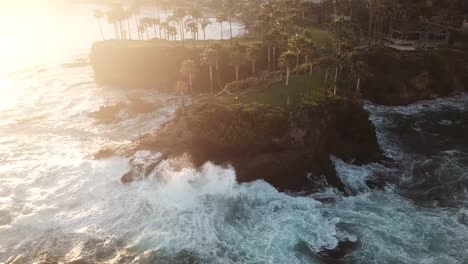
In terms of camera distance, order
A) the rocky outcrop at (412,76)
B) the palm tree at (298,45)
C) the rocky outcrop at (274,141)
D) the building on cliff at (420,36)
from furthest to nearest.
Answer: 1. the building on cliff at (420,36)
2. the rocky outcrop at (412,76)
3. the palm tree at (298,45)
4. the rocky outcrop at (274,141)

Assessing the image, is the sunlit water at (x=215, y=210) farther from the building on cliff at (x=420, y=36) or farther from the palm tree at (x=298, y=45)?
the building on cliff at (x=420, y=36)

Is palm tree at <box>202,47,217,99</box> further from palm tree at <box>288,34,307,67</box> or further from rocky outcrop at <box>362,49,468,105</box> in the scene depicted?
rocky outcrop at <box>362,49,468,105</box>

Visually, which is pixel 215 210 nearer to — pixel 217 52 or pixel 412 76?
pixel 217 52

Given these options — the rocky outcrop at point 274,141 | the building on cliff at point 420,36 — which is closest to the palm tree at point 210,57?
the rocky outcrop at point 274,141

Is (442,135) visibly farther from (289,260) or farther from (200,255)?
(200,255)

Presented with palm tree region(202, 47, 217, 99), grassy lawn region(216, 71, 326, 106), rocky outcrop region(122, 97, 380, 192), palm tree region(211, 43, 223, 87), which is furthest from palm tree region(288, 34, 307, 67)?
palm tree region(211, 43, 223, 87)

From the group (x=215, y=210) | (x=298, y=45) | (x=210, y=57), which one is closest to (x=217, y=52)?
(x=210, y=57)

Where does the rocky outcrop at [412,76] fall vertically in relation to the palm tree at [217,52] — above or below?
below
